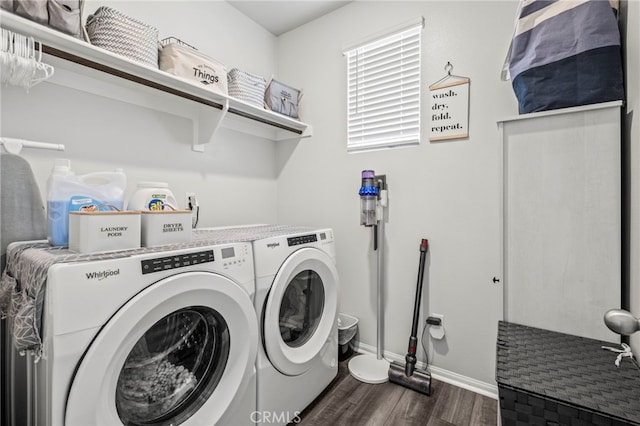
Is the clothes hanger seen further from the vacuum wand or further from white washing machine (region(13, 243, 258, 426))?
white washing machine (region(13, 243, 258, 426))

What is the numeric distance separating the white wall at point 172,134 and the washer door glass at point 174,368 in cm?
96

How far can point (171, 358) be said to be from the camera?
1.08m

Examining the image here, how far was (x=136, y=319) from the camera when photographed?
0.83 metres

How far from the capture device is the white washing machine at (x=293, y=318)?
1283mm

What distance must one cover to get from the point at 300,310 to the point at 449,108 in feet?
→ 4.96

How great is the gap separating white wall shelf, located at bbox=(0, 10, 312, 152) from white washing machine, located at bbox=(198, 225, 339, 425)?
83 centimetres

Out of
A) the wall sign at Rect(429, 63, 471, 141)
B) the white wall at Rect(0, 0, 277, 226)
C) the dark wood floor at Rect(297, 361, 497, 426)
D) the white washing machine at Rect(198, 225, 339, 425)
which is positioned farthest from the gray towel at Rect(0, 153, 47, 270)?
the wall sign at Rect(429, 63, 471, 141)

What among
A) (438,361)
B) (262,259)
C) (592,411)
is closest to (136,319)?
(262,259)

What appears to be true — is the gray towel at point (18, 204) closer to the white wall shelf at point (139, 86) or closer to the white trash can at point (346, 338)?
the white wall shelf at point (139, 86)

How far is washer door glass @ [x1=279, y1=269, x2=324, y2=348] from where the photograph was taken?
1.52 metres

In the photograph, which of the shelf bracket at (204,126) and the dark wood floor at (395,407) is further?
the shelf bracket at (204,126)

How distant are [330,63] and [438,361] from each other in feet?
7.46

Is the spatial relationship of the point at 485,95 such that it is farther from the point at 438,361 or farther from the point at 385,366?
the point at 385,366

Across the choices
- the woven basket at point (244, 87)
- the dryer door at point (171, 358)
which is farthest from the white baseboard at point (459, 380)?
the woven basket at point (244, 87)
